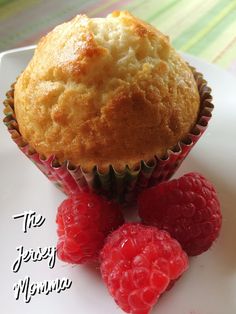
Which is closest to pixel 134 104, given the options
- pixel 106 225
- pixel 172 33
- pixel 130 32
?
pixel 130 32

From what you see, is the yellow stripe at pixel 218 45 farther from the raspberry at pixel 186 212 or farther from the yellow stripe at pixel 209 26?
the raspberry at pixel 186 212

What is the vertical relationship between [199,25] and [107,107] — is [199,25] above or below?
below

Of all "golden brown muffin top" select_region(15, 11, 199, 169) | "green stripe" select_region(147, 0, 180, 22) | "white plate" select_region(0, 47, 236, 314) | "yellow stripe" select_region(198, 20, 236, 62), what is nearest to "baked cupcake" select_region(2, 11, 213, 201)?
"golden brown muffin top" select_region(15, 11, 199, 169)

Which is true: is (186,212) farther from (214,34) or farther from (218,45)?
(214,34)

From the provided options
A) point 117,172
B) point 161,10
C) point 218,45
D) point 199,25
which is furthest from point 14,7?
point 117,172

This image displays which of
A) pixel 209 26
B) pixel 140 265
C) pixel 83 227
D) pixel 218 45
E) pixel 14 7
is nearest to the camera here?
pixel 140 265

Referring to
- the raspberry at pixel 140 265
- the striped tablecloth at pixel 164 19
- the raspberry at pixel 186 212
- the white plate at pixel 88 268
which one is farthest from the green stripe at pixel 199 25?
the raspberry at pixel 140 265
